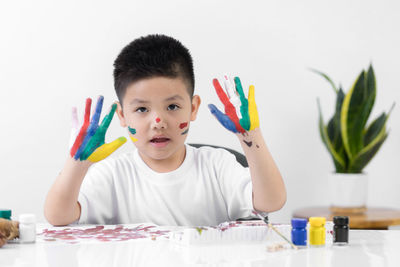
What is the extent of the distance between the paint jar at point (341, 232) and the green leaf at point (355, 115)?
1.28 metres

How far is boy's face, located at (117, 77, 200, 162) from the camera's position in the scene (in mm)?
1268

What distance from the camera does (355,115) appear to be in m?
2.24

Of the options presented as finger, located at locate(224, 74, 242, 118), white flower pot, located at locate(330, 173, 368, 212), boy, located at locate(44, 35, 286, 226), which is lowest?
white flower pot, located at locate(330, 173, 368, 212)

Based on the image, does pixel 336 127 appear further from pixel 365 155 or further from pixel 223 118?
pixel 223 118

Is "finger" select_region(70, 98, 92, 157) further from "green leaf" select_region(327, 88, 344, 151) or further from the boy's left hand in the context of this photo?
"green leaf" select_region(327, 88, 344, 151)

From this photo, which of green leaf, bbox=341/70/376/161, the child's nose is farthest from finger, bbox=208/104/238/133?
green leaf, bbox=341/70/376/161

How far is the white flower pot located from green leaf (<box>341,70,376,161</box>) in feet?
0.27

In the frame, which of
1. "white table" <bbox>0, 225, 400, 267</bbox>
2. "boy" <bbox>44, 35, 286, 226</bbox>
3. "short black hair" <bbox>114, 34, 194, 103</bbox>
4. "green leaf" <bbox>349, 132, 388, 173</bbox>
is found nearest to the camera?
"white table" <bbox>0, 225, 400, 267</bbox>

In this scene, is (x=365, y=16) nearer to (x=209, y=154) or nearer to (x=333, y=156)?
(x=333, y=156)

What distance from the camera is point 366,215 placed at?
2.12 m

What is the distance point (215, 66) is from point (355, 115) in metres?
0.67

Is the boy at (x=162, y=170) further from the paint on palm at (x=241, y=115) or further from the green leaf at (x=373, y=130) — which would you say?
the green leaf at (x=373, y=130)

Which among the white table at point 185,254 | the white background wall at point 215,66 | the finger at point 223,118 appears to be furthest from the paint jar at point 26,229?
the white background wall at point 215,66

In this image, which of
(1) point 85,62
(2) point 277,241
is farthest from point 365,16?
Result: (2) point 277,241
